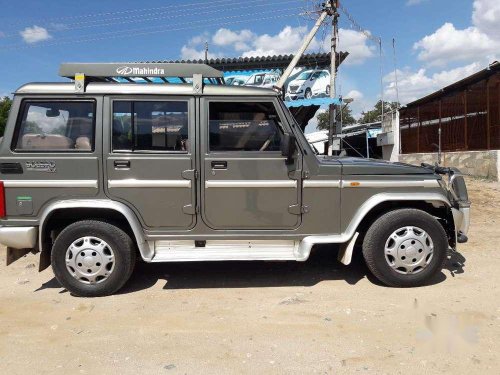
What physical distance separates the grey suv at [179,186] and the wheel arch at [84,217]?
0.01 metres

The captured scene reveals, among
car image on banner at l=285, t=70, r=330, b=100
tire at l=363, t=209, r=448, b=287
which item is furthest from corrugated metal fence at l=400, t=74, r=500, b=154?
tire at l=363, t=209, r=448, b=287

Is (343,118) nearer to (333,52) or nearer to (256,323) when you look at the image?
(333,52)

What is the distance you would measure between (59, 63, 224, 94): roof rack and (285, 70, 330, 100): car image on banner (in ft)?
37.0

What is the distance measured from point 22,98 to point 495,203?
9256 mm

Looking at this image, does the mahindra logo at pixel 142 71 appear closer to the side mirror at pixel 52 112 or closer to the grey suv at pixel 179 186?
the grey suv at pixel 179 186

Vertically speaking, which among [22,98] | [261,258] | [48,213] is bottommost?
[261,258]

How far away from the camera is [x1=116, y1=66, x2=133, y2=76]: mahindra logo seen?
4129mm

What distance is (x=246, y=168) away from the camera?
416cm

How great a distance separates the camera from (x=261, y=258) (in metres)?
4.14

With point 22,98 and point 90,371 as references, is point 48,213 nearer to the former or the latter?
point 22,98

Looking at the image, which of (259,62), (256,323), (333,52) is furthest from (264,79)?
(256,323)

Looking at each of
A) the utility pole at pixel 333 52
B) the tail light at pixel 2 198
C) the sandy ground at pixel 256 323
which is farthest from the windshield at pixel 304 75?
the tail light at pixel 2 198

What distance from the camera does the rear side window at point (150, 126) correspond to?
13.6 feet

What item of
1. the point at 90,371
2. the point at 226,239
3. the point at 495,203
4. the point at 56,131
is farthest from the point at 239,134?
the point at 495,203
